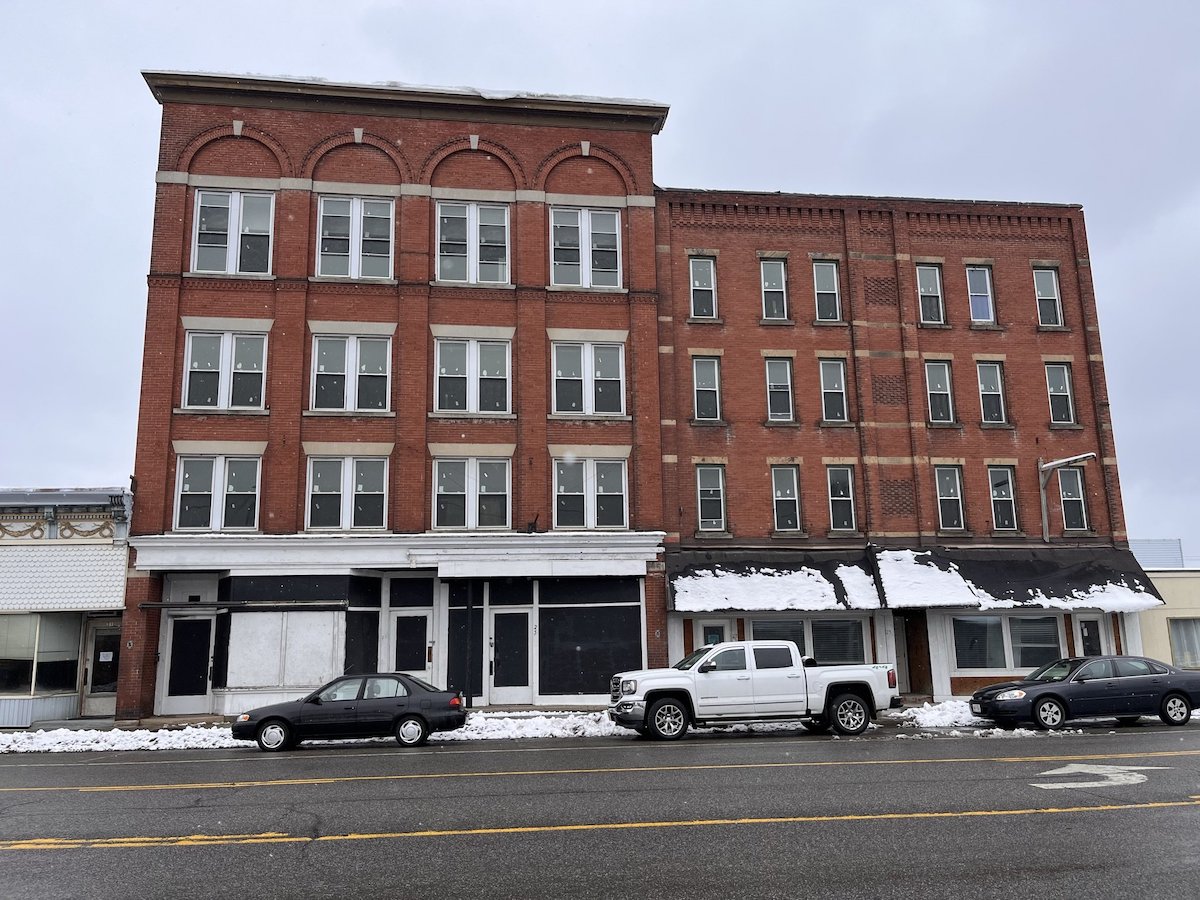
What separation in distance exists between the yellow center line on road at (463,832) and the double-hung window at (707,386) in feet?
55.3

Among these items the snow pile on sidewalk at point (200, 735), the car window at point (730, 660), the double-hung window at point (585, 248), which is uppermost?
the double-hung window at point (585, 248)

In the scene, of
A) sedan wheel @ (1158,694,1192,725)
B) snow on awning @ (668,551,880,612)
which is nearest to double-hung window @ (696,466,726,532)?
snow on awning @ (668,551,880,612)

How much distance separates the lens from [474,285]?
24531 millimetres

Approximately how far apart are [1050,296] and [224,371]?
23.3 meters

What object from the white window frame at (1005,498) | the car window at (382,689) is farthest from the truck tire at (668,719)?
the white window frame at (1005,498)

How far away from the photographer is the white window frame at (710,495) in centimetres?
2489

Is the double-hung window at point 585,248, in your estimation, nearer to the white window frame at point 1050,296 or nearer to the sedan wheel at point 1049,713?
the white window frame at point 1050,296

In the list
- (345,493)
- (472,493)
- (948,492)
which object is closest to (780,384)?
(948,492)

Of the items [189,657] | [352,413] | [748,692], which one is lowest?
[748,692]

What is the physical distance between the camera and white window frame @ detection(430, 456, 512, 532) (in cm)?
2342

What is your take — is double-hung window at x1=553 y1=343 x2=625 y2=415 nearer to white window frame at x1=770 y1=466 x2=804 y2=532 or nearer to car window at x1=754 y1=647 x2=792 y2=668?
white window frame at x1=770 y1=466 x2=804 y2=532

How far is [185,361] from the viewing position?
2325 cm

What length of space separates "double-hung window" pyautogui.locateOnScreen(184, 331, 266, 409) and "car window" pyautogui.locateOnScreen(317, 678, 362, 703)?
28.9 feet

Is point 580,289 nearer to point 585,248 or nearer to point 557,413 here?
point 585,248
